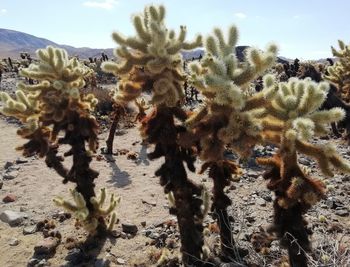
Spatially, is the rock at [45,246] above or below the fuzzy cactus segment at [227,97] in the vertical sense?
below

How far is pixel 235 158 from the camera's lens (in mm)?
16312

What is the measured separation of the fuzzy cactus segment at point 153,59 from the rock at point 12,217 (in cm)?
620

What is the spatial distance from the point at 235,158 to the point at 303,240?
941 centimetres

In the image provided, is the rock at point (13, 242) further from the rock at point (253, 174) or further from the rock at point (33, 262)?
the rock at point (253, 174)

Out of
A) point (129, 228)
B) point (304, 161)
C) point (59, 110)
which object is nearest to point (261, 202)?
point (129, 228)

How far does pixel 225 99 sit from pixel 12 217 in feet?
27.0

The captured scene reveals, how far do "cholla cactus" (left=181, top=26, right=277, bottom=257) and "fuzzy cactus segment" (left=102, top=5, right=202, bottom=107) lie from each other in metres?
0.47

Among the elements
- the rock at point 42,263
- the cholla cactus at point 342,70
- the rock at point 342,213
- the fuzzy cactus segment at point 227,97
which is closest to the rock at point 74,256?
the rock at point 42,263

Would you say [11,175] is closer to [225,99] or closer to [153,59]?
[153,59]

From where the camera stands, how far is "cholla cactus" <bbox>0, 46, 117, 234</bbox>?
30.8 feet

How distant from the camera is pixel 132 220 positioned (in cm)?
1181

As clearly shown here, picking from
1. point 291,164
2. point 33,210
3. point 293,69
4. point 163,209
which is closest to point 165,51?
point 291,164

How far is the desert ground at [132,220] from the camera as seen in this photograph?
31.6 feet

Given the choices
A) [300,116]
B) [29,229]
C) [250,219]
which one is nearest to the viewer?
[300,116]
